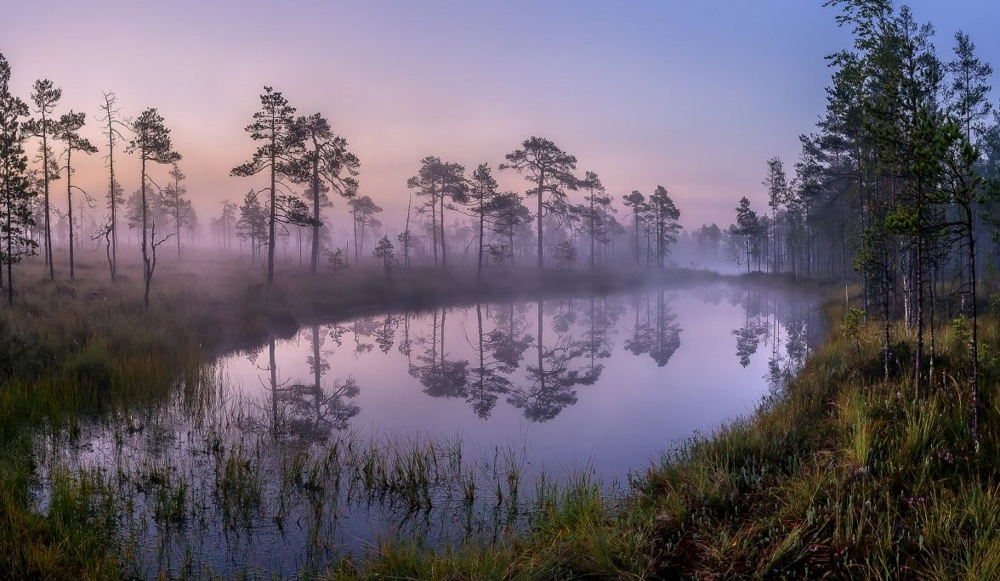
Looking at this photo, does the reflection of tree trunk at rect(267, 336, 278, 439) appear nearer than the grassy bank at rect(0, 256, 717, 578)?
No

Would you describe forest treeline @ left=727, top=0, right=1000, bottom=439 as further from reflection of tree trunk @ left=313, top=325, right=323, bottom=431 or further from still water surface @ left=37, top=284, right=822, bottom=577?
reflection of tree trunk @ left=313, top=325, right=323, bottom=431

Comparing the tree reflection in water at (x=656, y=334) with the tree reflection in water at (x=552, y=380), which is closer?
the tree reflection in water at (x=552, y=380)

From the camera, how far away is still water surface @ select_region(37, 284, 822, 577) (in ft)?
20.7

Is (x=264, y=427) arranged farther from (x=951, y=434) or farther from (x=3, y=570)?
(x=951, y=434)

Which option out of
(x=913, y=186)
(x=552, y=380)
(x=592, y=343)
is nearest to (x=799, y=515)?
(x=913, y=186)

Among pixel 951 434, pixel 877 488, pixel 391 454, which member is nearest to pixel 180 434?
pixel 391 454

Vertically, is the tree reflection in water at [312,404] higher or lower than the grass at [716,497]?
lower

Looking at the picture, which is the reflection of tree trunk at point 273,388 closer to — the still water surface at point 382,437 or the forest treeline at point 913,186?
the still water surface at point 382,437

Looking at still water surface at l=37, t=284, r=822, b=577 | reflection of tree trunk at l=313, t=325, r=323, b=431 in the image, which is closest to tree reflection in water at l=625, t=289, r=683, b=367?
still water surface at l=37, t=284, r=822, b=577

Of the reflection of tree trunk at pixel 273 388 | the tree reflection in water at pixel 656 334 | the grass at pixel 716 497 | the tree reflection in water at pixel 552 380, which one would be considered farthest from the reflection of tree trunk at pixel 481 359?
the grass at pixel 716 497

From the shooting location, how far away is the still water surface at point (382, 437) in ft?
20.7

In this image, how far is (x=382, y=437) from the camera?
10078 millimetres

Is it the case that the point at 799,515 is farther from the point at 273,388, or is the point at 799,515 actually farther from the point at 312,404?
the point at 273,388

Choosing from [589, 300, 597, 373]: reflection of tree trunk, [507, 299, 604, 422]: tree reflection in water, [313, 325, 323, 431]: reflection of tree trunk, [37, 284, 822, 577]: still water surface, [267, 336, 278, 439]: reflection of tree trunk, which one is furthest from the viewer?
[589, 300, 597, 373]: reflection of tree trunk
